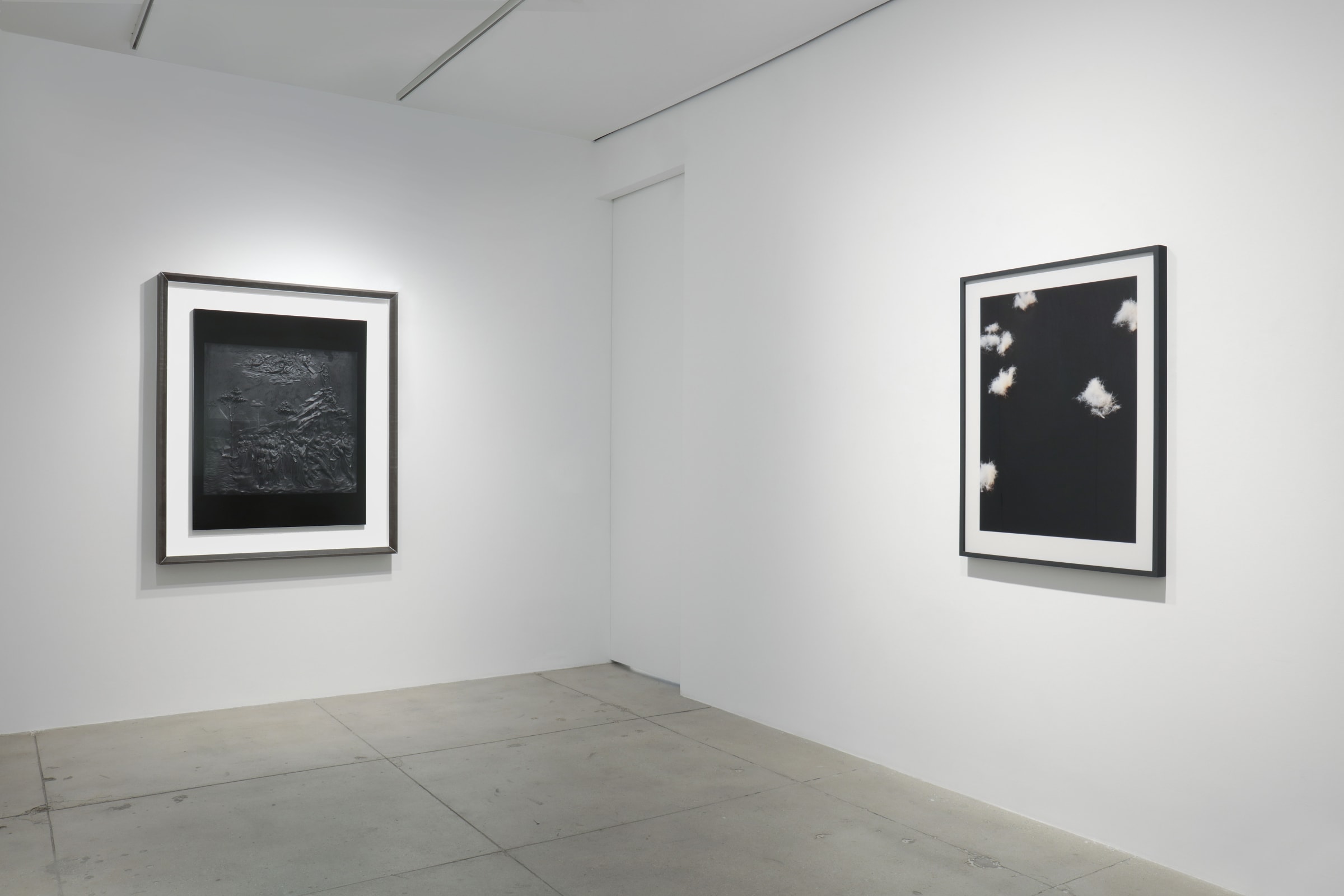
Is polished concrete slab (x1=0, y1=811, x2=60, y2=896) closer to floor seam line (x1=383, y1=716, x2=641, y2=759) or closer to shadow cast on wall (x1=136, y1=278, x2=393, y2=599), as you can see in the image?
floor seam line (x1=383, y1=716, x2=641, y2=759)

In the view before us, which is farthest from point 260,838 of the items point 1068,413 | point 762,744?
point 1068,413

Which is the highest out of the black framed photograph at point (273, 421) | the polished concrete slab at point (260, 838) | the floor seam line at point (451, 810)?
the black framed photograph at point (273, 421)

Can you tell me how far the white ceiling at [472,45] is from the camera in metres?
3.91

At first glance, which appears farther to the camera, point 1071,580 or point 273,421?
point 273,421

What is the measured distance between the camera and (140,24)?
13.3ft

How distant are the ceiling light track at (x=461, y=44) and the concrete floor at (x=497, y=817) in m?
3.03

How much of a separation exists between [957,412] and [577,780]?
197 cm

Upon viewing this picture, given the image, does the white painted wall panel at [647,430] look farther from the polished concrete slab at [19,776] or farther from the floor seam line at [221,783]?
the polished concrete slab at [19,776]

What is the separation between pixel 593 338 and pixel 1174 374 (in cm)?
344

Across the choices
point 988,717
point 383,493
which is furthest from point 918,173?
point 383,493

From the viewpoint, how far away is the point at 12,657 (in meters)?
4.18

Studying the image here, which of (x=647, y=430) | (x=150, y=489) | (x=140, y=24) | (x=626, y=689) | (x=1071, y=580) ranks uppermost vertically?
(x=140, y=24)

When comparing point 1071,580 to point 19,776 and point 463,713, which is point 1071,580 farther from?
point 19,776

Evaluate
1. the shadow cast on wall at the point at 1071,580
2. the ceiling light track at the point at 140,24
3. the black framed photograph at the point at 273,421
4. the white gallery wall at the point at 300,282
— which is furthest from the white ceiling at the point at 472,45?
the shadow cast on wall at the point at 1071,580
